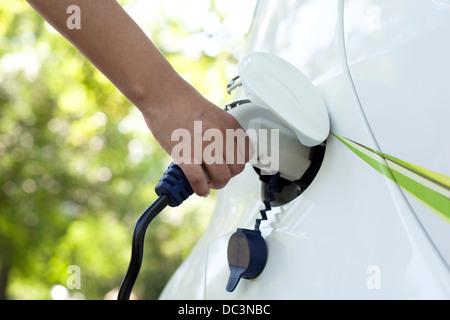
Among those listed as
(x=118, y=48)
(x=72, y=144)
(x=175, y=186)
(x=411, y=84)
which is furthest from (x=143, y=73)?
(x=72, y=144)

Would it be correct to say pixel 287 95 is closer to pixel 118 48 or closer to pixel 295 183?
pixel 295 183

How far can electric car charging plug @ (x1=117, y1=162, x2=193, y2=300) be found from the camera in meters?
0.91

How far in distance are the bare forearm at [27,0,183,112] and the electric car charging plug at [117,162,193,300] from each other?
0.14m

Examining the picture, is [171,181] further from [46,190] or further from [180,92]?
[46,190]

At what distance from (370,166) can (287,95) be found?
20 cm

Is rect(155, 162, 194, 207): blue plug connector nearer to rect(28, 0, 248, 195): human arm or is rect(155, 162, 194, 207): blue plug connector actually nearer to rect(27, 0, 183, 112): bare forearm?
rect(28, 0, 248, 195): human arm

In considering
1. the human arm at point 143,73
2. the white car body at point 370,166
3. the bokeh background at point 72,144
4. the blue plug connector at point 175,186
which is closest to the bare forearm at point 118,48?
the human arm at point 143,73

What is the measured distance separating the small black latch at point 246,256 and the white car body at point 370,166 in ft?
0.05

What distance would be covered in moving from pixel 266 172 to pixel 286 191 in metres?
0.05

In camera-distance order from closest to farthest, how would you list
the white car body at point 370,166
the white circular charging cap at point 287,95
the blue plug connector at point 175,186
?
1. the white car body at point 370,166
2. the white circular charging cap at point 287,95
3. the blue plug connector at point 175,186

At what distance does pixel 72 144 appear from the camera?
377 inches

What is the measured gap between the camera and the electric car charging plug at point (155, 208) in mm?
910

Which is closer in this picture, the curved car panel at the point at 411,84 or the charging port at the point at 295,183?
the curved car panel at the point at 411,84

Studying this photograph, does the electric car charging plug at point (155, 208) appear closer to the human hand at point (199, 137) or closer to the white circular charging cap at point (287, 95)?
the human hand at point (199, 137)
